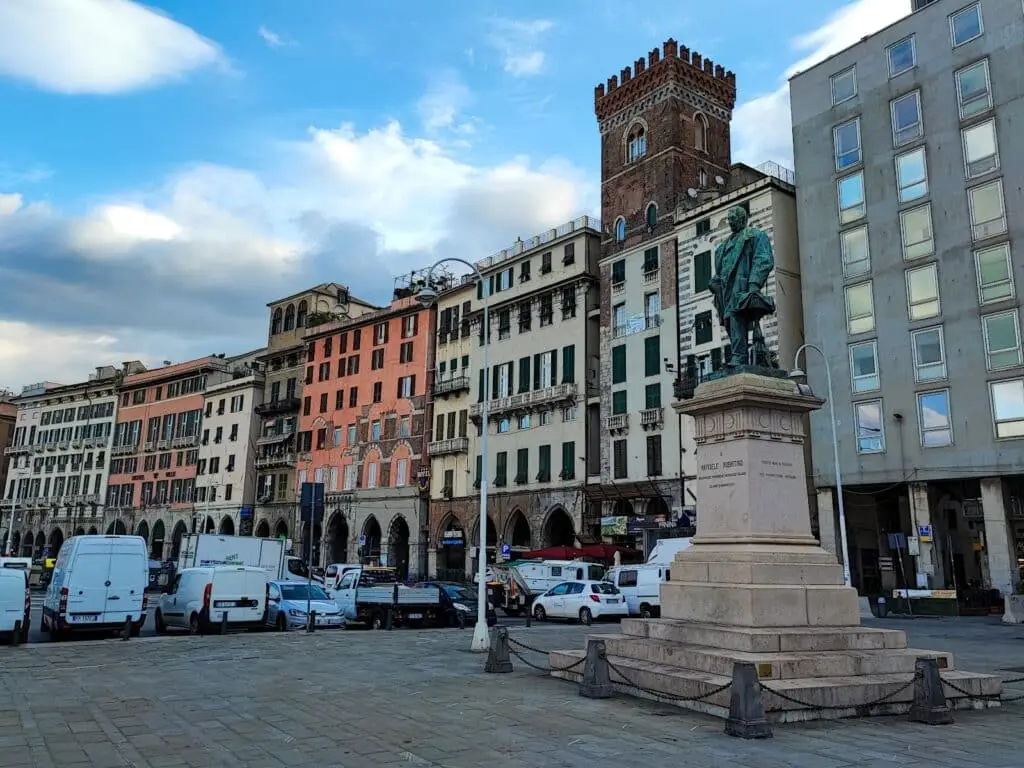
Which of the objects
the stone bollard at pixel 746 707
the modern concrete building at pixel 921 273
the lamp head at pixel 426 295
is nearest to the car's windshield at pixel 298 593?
the lamp head at pixel 426 295

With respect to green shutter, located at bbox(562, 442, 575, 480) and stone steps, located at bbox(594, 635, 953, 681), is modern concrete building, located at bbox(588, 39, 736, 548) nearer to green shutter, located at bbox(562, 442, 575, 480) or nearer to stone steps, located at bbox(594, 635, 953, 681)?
green shutter, located at bbox(562, 442, 575, 480)

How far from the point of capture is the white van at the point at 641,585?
101ft

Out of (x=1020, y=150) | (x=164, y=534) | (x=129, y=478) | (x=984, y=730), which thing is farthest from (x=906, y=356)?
(x=129, y=478)

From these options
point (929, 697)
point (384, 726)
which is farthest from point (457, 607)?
point (929, 697)

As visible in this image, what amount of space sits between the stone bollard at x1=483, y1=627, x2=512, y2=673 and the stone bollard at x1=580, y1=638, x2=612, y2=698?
2.77 meters

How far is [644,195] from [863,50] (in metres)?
13.6

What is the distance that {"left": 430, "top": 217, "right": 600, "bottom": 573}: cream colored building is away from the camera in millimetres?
49562

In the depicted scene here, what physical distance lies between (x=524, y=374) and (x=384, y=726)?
44709mm

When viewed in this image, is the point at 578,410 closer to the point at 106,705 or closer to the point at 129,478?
the point at 106,705

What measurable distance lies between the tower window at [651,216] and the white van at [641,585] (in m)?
21.9

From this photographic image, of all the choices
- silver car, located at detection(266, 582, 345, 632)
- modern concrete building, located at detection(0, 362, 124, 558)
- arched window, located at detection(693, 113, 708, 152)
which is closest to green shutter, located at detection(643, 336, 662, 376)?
arched window, located at detection(693, 113, 708, 152)

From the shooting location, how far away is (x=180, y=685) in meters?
12.1

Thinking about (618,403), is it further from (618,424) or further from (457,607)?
(457,607)

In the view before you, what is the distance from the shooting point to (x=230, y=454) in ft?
245
